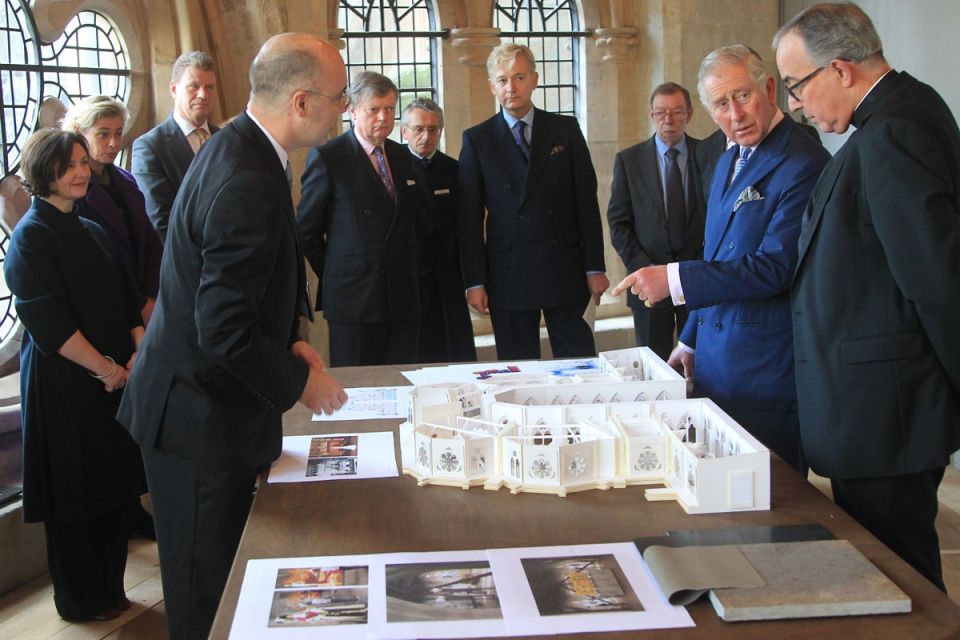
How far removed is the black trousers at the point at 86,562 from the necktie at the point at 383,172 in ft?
5.60

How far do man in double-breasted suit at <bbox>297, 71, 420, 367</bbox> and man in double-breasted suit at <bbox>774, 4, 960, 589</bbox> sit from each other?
7.79 ft

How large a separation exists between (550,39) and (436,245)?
2.56 metres

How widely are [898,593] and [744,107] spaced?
1515mm

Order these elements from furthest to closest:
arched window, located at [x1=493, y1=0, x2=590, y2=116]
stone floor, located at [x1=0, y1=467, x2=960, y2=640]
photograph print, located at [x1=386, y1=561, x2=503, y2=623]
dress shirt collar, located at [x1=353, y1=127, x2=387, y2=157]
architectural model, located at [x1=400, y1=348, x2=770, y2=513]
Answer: arched window, located at [x1=493, y1=0, x2=590, y2=116] < dress shirt collar, located at [x1=353, y1=127, x2=387, y2=157] < stone floor, located at [x1=0, y1=467, x2=960, y2=640] < architectural model, located at [x1=400, y1=348, x2=770, y2=513] < photograph print, located at [x1=386, y1=561, x2=503, y2=623]

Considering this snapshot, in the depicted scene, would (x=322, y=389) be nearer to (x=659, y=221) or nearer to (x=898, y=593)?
(x=898, y=593)

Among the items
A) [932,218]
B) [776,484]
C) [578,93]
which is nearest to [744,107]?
[932,218]

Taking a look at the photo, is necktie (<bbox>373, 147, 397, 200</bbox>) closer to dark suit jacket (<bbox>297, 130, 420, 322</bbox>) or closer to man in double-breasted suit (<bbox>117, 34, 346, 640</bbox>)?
dark suit jacket (<bbox>297, 130, 420, 322</bbox>)

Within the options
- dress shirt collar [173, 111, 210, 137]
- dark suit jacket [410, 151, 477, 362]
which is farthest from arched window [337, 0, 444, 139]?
dress shirt collar [173, 111, 210, 137]

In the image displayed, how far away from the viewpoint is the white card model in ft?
7.50

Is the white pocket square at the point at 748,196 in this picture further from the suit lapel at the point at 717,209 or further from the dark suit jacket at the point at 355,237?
the dark suit jacket at the point at 355,237

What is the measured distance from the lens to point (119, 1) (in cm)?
510

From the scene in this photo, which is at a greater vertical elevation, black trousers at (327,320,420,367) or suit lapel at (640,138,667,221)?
suit lapel at (640,138,667,221)

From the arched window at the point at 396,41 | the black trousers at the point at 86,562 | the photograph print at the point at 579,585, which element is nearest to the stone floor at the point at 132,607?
the black trousers at the point at 86,562

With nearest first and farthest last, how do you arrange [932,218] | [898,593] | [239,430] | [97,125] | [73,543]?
[898,593] < [932,218] < [239,430] < [73,543] < [97,125]
